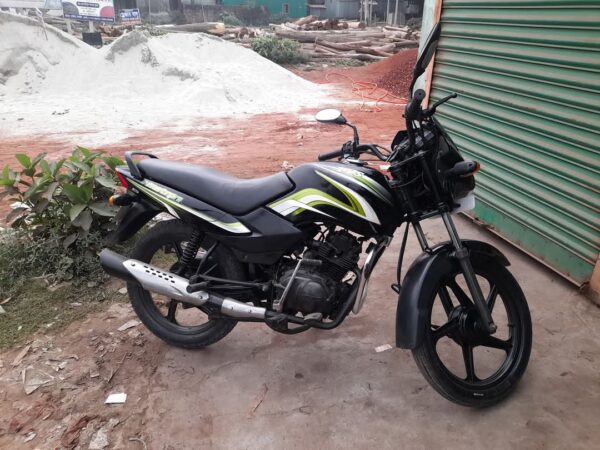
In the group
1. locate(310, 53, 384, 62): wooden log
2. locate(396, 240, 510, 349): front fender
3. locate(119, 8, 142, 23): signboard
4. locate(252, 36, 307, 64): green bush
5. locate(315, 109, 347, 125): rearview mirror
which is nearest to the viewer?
locate(396, 240, 510, 349): front fender

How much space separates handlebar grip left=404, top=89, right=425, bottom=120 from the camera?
2.14m

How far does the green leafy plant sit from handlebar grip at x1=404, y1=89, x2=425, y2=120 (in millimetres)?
2542

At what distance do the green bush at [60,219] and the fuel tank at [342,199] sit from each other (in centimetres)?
205

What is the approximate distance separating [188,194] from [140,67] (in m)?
13.1

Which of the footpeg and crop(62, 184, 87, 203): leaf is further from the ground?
crop(62, 184, 87, 203): leaf

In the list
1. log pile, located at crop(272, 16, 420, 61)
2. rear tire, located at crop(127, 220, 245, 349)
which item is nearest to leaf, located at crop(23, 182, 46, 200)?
rear tire, located at crop(127, 220, 245, 349)

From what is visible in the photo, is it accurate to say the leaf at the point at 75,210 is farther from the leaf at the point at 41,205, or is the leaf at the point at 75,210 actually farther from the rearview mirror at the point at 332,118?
the rearview mirror at the point at 332,118

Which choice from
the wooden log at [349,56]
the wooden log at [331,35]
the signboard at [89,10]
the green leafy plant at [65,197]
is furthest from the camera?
the wooden log at [331,35]

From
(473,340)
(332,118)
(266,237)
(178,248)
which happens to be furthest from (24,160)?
(473,340)

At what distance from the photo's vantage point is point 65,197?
12.7 ft

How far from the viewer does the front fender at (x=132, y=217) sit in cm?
271

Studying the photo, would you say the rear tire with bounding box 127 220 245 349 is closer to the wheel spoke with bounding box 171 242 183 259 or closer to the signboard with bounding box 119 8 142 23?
the wheel spoke with bounding box 171 242 183 259

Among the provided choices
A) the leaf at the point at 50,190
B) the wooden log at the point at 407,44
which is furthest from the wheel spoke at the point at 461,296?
the wooden log at the point at 407,44

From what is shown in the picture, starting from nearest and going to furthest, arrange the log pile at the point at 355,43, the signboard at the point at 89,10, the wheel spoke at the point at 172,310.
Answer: the wheel spoke at the point at 172,310 → the signboard at the point at 89,10 → the log pile at the point at 355,43
